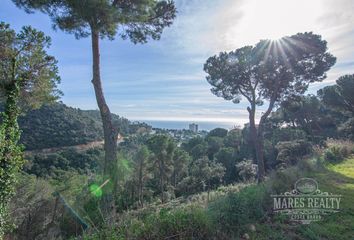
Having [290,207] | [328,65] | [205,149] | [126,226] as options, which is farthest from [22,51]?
[205,149]

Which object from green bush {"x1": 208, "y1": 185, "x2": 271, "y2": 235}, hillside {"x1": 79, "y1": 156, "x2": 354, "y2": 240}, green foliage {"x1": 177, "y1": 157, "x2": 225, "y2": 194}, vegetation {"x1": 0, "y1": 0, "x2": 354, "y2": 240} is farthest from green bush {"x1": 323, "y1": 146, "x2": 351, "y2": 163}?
green foliage {"x1": 177, "y1": 157, "x2": 225, "y2": 194}

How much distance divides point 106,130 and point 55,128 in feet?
127

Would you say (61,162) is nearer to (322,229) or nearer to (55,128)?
(55,128)

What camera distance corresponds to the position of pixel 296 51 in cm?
1055

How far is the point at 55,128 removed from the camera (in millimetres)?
41094

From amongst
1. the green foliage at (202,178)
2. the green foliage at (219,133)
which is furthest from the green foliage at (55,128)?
the green foliage at (219,133)

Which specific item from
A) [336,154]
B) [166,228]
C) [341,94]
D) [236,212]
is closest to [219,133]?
[341,94]

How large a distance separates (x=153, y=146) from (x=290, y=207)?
72.6ft

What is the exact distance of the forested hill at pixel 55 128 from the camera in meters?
35.5

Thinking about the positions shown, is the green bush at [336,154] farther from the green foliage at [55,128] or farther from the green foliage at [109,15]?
the green foliage at [55,128]

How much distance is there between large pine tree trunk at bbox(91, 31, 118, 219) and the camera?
6453 mm

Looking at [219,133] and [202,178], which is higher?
[219,133]

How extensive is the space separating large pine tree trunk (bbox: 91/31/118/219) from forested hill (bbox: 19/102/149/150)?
2607 centimetres

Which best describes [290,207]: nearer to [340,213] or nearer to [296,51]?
[340,213]
